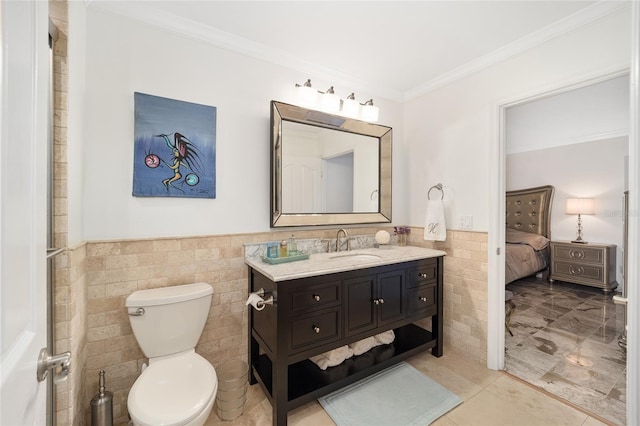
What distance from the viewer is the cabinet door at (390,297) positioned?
202 centimetres

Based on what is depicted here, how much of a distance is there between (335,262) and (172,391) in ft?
3.86

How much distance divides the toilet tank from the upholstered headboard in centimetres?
545

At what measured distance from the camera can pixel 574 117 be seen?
4023mm

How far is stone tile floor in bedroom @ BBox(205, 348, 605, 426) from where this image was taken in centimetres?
168

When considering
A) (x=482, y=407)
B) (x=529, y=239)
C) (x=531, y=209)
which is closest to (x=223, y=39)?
(x=482, y=407)

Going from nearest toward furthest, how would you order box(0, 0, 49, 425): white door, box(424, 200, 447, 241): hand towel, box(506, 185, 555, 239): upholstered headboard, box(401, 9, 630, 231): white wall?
1. box(0, 0, 49, 425): white door
2. box(401, 9, 630, 231): white wall
3. box(424, 200, 447, 241): hand towel
4. box(506, 185, 555, 239): upholstered headboard

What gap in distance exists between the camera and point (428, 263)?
2.34 m

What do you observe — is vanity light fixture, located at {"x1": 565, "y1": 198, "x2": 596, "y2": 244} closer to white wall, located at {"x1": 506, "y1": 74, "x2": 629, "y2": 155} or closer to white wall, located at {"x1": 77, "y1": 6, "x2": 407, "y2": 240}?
white wall, located at {"x1": 506, "y1": 74, "x2": 629, "y2": 155}

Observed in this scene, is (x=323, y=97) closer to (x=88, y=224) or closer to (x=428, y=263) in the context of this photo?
(x=428, y=263)

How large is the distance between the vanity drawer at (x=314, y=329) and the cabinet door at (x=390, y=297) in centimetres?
37

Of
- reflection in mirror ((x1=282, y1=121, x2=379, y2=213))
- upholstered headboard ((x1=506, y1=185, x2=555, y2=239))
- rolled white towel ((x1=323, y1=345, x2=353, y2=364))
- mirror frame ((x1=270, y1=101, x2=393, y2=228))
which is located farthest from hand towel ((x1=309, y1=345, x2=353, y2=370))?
upholstered headboard ((x1=506, y1=185, x2=555, y2=239))

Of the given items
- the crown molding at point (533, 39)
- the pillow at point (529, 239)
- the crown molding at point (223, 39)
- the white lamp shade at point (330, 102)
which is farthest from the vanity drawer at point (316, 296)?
the pillow at point (529, 239)

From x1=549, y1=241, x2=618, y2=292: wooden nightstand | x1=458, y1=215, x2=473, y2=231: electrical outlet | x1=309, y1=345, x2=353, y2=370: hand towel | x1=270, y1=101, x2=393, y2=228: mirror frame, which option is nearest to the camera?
x1=309, y1=345, x2=353, y2=370: hand towel

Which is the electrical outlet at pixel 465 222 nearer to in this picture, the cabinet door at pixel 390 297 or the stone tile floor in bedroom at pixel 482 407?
the cabinet door at pixel 390 297
